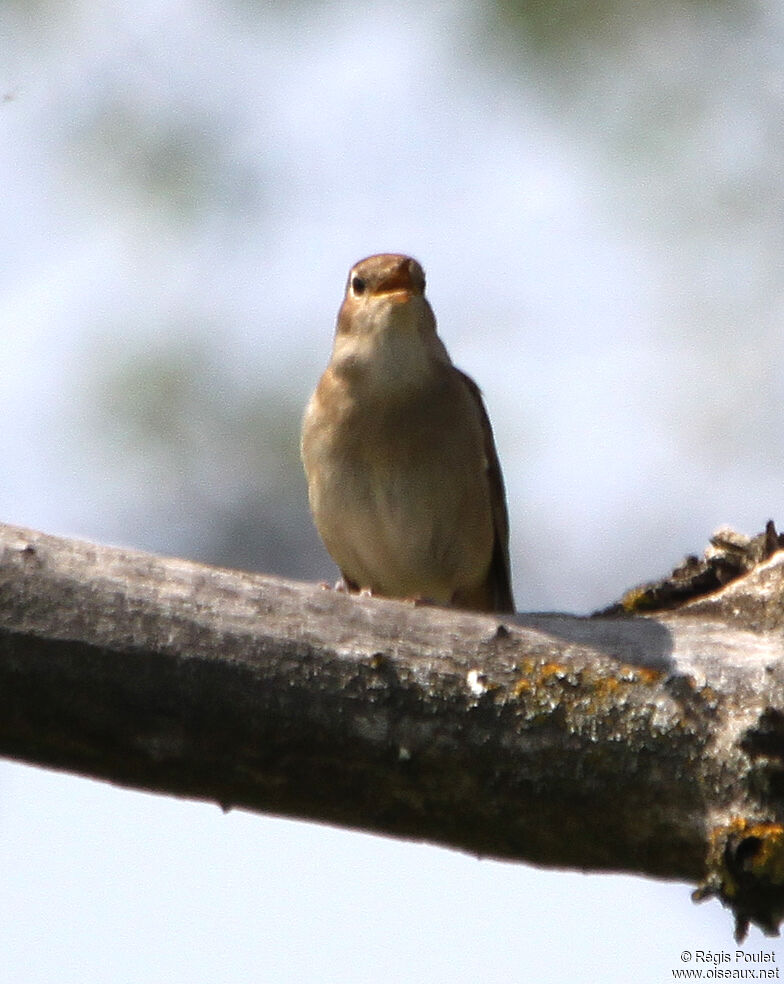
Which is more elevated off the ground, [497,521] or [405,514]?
[497,521]

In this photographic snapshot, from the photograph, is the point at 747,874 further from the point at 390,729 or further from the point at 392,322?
the point at 392,322

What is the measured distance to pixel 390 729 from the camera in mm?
3453

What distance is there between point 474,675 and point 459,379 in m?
3.12

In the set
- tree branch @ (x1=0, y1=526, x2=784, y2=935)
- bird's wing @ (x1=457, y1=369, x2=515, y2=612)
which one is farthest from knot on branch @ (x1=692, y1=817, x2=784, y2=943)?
bird's wing @ (x1=457, y1=369, x2=515, y2=612)

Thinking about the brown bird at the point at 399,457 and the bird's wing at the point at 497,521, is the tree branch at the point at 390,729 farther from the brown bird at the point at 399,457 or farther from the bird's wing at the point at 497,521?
the bird's wing at the point at 497,521

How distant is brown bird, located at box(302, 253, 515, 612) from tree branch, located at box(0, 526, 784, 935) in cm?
257

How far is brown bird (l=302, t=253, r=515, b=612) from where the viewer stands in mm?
6180

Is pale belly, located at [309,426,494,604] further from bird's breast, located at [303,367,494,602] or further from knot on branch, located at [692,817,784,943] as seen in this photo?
knot on branch, located at [692,817,784,943]

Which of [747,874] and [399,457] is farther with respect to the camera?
[399,457]

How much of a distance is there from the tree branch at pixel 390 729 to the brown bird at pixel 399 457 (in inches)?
101

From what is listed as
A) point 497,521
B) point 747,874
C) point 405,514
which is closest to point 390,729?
point 747,874

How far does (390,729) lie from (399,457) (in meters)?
2.81

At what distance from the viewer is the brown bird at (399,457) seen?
6180mm

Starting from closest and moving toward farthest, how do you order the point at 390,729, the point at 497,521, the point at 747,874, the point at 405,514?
the point at 747,874 → the point at 390,729 → the point at 405,514 → the point at 497,521
